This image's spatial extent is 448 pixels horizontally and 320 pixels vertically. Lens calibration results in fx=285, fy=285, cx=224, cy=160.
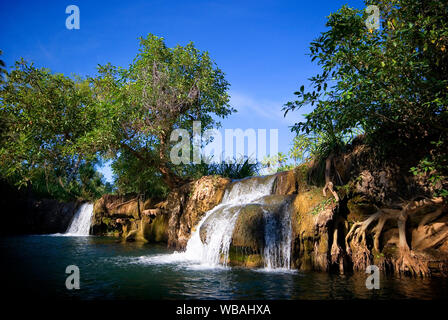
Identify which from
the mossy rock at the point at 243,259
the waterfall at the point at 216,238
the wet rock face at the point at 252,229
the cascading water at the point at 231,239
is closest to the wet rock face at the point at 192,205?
the waterfall at the point at 216,238

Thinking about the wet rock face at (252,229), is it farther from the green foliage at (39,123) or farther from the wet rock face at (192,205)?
the green foliage at (39,123)

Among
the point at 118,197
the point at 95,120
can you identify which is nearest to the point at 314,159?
the point at 95,120

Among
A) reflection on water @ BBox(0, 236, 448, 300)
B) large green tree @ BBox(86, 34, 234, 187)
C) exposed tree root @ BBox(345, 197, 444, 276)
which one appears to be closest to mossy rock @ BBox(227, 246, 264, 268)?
reflection on water @ BBox(0, 236, 448, 300)

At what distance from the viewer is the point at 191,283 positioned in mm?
6707

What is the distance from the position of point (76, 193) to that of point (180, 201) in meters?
15.6

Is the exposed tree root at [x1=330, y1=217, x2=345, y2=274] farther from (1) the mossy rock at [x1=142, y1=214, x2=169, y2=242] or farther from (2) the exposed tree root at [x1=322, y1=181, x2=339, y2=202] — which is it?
(1) the mossy rock at [x1=142, y1=214, x2=169, y2=242]

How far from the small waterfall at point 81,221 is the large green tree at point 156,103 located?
7.63m

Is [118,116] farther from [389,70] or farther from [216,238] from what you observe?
[389,70]

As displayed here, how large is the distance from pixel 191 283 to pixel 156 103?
10.6 m

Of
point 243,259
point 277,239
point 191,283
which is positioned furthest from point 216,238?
point 191,283

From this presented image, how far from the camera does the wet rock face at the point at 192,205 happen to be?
13383 millimetres

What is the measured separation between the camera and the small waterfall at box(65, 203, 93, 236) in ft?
69.6

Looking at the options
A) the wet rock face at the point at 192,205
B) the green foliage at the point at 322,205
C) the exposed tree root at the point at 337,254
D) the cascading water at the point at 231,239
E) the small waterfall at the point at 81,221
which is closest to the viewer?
the exposed tree root at the point at 337,254

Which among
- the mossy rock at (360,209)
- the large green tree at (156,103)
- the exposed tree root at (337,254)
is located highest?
the large green tree at (156,103)
